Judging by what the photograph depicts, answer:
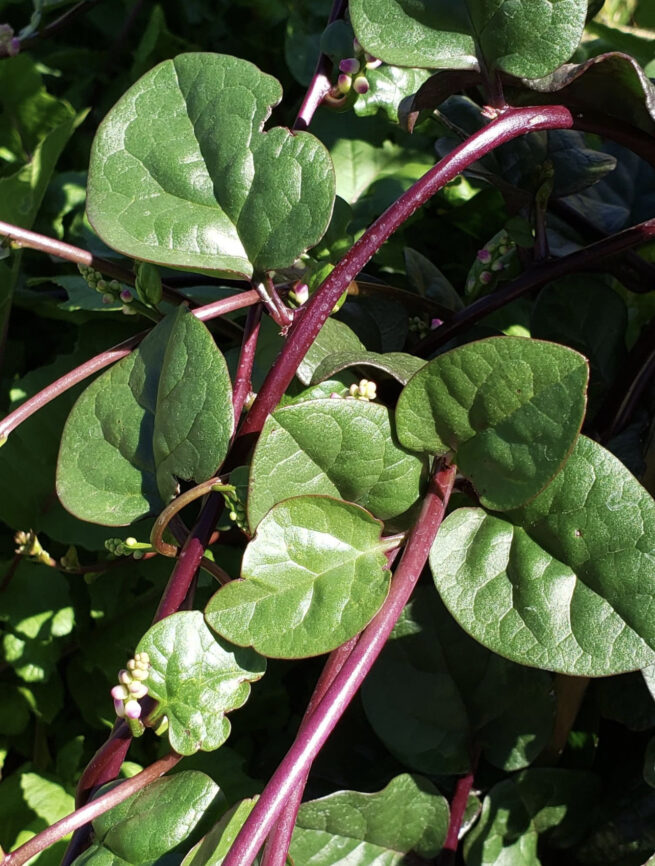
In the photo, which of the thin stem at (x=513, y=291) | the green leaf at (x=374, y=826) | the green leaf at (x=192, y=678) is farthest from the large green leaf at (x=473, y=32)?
the green leaf at (x=374, y=826)

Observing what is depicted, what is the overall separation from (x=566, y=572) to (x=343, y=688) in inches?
5.5

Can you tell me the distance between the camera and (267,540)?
476 millimetres

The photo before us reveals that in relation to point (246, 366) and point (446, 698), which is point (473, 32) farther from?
point (446, 698)

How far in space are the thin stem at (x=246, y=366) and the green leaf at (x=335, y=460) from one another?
→ 8 cm

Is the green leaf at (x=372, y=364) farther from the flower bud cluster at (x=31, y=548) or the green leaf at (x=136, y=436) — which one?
the flower bud cluster at (x=31, y=548)

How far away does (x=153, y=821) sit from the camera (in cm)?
51

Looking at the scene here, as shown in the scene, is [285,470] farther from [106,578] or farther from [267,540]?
[106,578]

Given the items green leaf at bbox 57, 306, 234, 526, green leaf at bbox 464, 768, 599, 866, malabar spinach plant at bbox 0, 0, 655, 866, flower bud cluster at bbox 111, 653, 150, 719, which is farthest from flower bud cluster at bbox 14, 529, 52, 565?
green leaf at bbox 464, 768, 599, 866

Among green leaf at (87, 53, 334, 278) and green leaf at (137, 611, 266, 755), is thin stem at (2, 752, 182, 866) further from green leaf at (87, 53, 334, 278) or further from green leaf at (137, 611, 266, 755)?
green leaf at (87, 53, 334, 278)

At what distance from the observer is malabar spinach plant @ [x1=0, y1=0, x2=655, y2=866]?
48cm

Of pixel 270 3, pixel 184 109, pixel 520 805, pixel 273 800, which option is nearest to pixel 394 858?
pixel 520 805

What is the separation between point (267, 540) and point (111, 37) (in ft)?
3.18

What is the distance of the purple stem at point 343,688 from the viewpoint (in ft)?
1.44

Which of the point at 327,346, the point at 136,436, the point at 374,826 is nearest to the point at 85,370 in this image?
the point at 136,436
